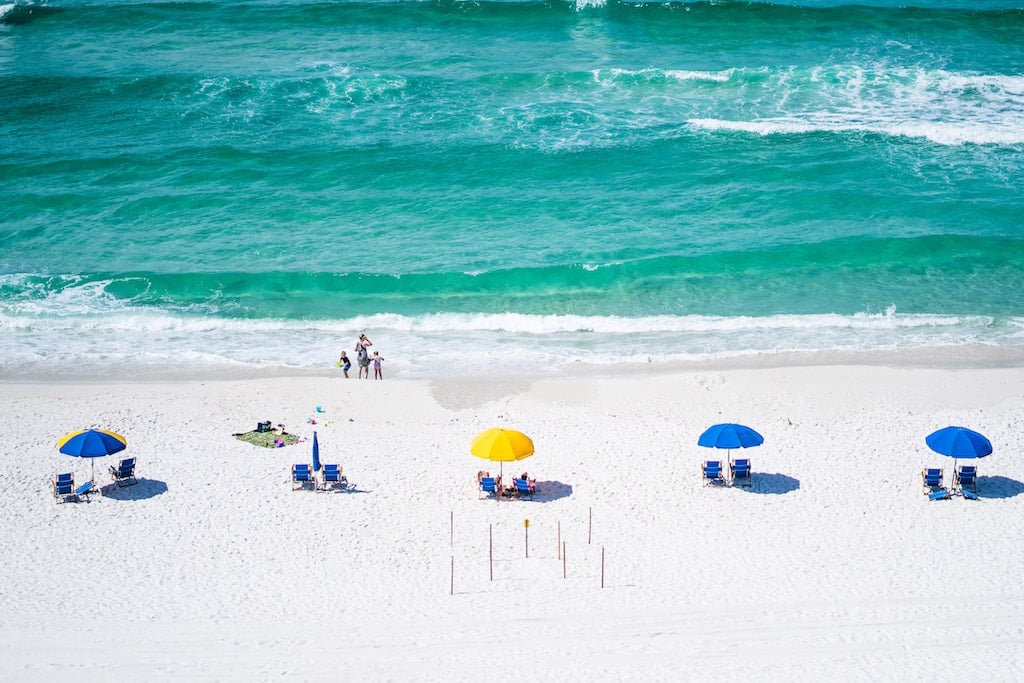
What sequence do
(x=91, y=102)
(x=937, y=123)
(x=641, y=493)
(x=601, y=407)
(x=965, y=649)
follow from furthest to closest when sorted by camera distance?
1. (x=91, y=102)
2. (x=937, y=123)
3. (x=601, y=407)
4. (x=641, y=493)
5. (x=965, y=649)

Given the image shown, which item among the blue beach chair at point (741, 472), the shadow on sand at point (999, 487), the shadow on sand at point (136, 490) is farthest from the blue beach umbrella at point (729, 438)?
the shadow on sand at point (136, 490)

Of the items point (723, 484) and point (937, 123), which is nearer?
point (723, 484)

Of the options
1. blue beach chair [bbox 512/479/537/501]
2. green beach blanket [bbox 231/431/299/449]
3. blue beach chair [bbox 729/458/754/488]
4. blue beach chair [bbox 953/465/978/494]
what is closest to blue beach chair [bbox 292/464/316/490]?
green beach blanket [bbox 231/431/299/449]

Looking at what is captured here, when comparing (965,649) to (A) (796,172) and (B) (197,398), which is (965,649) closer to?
(B) (197,398)

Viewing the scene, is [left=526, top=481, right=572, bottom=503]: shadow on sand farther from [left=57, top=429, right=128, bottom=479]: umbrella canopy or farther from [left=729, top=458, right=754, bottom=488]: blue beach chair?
[left=57, top=429, right=128, bottom=479]: umbrella canopy

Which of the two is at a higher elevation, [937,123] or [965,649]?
[937,123]

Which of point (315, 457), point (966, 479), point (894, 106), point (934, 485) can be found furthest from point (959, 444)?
point (894, 106)

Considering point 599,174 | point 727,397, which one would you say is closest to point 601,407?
point 727,397
